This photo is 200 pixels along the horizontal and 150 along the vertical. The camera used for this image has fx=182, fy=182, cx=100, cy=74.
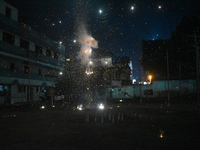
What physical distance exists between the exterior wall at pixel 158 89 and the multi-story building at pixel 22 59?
53.3 feet

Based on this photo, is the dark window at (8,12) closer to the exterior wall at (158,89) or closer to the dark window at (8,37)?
the dark window at (8,37)

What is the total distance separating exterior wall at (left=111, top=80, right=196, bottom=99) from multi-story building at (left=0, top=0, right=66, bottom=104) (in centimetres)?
1626

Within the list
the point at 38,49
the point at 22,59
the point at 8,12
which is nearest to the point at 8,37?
the point at 8,12

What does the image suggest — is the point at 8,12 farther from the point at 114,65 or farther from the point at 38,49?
the point at 114,65

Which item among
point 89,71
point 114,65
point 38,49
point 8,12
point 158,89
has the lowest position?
point 158,89

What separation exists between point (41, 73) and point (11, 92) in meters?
8.95

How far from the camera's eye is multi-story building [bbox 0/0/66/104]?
2700cm

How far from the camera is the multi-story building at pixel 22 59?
27.0m

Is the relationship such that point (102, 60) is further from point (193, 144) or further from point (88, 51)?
point (193, 144)

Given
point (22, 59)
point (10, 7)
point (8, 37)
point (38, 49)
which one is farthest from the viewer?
point (38, 49)

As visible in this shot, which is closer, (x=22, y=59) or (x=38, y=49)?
(x=22, y=59)

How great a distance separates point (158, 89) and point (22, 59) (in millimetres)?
29443

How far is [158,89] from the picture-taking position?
42.0 m

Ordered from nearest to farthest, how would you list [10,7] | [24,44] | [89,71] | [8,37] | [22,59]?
[8,37] < [10,7] < [22,59] < [24,44] < [89,71]
